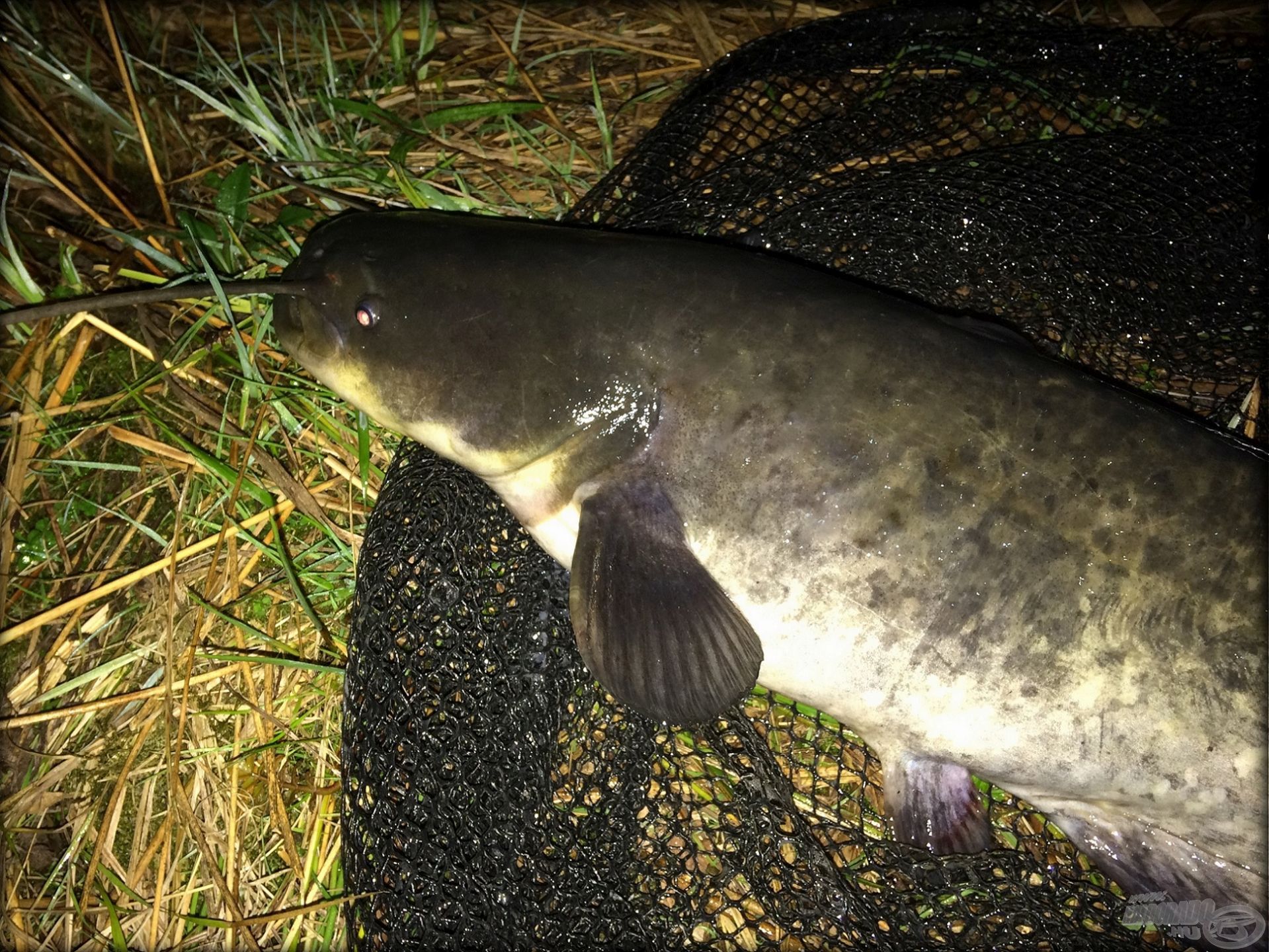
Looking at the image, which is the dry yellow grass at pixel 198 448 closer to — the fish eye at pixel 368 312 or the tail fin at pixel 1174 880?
the fish eye at pixel 368 312

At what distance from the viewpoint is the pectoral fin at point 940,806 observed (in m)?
1.92

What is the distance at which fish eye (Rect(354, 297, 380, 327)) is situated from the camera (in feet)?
6.31

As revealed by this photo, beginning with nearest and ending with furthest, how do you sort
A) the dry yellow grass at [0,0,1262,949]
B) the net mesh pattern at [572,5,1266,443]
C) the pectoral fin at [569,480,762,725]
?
the pectoral fin at [569,480,762,725], the dry yellow grass at [0,0,1262,949], the net mesh pattern at [572,5,1266,443]

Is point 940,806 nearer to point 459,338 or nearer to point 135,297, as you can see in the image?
point 459,338

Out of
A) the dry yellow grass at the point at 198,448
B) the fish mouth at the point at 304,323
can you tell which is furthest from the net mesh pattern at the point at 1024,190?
the fish mouth at the point at 304,323

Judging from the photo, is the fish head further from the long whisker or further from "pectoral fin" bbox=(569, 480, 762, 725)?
"pectoral fin" bbox=(569, 480, 762, 725)

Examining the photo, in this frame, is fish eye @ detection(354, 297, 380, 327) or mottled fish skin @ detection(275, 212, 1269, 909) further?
fish eye @ detection(354, 297, 380, 327)

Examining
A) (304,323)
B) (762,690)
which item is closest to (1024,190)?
(762,690)

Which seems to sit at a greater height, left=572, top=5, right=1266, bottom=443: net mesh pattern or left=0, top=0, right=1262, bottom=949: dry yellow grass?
left=572, top=5, right=1266, bottom=443: net mesh pattern

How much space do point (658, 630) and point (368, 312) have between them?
95cm

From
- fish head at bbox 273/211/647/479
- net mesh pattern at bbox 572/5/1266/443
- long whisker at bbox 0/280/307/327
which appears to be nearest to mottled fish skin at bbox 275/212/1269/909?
fish head at bbox 273/211/647/479

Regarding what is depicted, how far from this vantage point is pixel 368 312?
6.32ft

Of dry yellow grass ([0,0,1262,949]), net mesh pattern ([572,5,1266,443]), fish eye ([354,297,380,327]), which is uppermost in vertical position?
net mesh pattern ([572,5,1266,443])

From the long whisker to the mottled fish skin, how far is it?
0.44 feet
